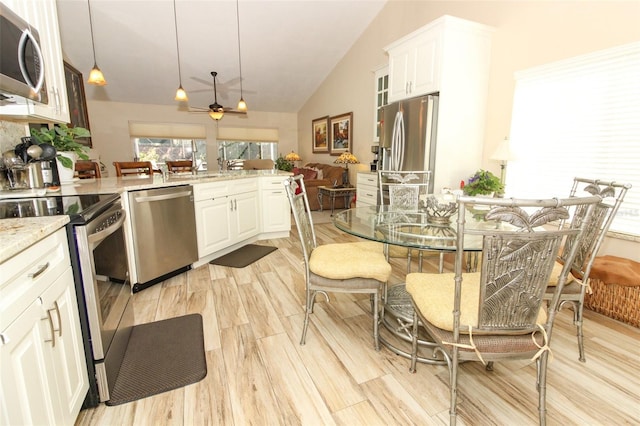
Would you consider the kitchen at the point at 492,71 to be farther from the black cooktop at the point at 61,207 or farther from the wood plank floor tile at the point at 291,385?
the wood plank floor tile at the point at 291,385

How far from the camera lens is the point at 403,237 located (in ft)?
5.60

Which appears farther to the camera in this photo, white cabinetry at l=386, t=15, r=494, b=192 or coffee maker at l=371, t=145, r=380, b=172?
coffee maker at l=371, t=145, r=380, b=172

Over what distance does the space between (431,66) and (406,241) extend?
2.59m

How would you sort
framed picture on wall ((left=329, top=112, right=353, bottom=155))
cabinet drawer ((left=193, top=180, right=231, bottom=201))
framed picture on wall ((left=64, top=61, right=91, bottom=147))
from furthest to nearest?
framed picture on wall ((left=329, top=112, right=353, bottom=155)), framed picture on wall ((left=64, top=61, right=91, bottom=147)), cabinet drawer ((left=193, top=180, right=231, bottom=201))

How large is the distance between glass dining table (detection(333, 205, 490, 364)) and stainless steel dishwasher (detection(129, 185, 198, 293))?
1.56 meters

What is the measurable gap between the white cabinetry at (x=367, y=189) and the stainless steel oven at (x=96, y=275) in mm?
3592

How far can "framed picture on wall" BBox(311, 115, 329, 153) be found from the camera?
7.34 meters

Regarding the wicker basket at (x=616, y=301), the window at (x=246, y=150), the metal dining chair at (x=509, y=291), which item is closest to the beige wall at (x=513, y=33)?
the wicker basket at (x=616, y=301)

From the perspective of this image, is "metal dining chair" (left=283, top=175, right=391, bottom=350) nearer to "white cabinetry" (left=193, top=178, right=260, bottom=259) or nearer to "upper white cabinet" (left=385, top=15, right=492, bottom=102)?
"white cabinetry" (left=193, top=178, right=260, bottom=259)

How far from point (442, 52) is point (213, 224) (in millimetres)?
3042

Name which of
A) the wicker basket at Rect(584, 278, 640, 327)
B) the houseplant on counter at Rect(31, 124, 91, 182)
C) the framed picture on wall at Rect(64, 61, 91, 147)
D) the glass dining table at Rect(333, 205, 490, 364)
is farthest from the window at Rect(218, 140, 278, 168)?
the wicker basket at Rect(584, 278, 640, 327)

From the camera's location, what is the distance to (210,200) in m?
3.23

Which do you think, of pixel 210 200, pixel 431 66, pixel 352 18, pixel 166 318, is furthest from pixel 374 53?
pixel 166 318

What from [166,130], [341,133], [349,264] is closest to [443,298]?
[349,264]
